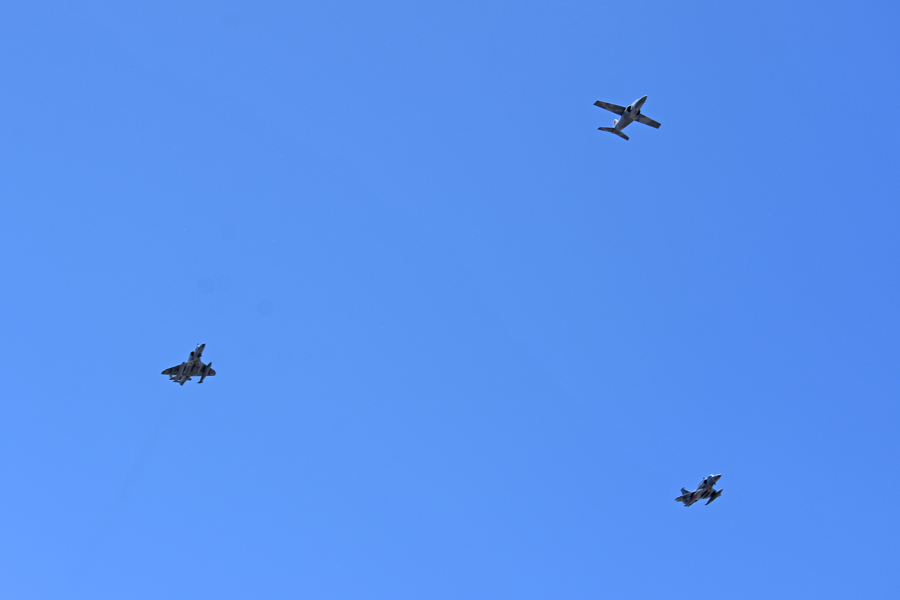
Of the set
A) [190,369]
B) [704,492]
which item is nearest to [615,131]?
[704,492]

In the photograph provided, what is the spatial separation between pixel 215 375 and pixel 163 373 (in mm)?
7014

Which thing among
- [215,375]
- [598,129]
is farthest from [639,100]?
[215,375]

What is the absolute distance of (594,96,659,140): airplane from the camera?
131 metres

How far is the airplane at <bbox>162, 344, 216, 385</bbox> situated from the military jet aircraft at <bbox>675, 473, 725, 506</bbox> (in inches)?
2509

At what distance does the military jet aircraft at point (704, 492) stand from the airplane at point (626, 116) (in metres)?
45.0

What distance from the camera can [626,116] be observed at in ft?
436

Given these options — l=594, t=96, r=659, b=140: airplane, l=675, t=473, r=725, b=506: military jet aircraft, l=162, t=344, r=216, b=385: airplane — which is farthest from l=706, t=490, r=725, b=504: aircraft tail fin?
l=162, t=344, r=216, b=385: airplane

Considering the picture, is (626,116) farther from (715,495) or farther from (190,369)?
(190,369)

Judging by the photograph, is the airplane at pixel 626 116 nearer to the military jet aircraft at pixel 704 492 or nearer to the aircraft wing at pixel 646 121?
the aircraft wing at pixel 646 121

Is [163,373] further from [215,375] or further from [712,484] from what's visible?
[712,484]

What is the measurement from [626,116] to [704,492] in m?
48.9

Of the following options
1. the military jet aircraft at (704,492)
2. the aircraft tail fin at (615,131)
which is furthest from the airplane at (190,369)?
the military jet aircraft at (704,492)

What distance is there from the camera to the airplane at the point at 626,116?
430 feet

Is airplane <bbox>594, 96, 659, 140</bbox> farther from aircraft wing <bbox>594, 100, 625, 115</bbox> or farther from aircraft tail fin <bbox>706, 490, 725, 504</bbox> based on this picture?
aircraft tail fin <bbox>706, 490, 725, 504</bbox>
